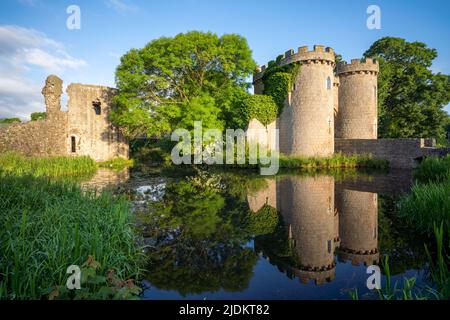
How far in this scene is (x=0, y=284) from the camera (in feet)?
8.42

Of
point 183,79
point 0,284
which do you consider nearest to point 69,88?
point 183,79

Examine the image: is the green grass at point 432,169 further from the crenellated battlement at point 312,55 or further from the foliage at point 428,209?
the crenellated battlement at point 312,55

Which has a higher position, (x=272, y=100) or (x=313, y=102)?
(x=272, y=100)

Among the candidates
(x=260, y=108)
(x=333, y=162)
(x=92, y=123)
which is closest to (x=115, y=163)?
(x=92, y=123)

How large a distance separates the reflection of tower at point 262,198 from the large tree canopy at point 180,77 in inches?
375

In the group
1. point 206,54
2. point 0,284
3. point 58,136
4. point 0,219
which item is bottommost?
point 0,284

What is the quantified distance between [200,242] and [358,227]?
12.1 ft

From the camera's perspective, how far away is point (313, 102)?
64.9ft

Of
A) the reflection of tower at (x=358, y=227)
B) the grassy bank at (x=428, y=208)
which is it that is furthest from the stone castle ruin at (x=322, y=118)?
the grassy bank at (x=428, y=208)

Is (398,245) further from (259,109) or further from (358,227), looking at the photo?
(259,109)

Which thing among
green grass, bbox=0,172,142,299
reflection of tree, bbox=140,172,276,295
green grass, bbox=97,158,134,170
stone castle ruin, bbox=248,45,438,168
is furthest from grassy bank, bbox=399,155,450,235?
green grass, bbox=97,158,134,170

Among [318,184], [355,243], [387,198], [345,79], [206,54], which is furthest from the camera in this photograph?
[345,79]

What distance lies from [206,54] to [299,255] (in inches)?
720

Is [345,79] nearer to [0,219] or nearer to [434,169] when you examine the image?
[434,169]
